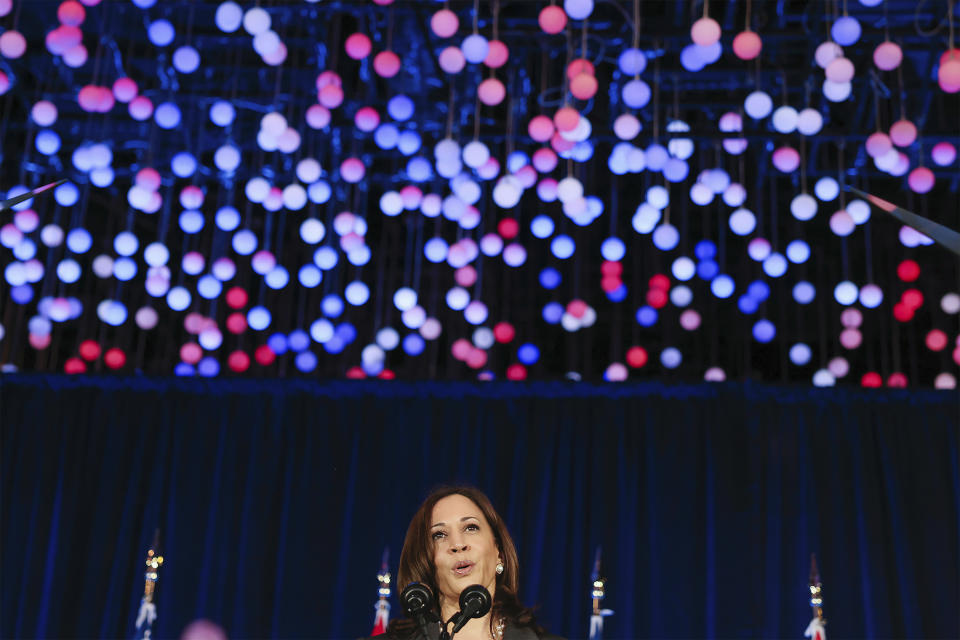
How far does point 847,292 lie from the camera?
4.50 metres

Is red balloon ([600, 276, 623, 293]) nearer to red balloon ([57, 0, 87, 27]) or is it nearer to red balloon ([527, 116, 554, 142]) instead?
red balloon ([527, 116, 554, 142])

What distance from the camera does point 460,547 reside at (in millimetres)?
2277

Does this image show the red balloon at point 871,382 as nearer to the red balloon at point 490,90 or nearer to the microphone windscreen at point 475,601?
the red balloon at point 490,90

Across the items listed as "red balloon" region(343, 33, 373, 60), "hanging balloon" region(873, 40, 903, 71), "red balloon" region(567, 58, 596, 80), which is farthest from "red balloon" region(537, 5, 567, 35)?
"hanging balloon" region(873, 40, 903, 71)

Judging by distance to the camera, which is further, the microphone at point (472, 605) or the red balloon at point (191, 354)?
the red balloon at point (191, 354)

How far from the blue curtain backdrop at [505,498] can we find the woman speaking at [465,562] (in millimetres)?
2610

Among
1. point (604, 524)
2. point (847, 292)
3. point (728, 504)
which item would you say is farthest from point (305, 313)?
point (847, 292)

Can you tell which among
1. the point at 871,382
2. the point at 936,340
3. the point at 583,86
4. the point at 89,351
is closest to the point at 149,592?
the point at 89,351

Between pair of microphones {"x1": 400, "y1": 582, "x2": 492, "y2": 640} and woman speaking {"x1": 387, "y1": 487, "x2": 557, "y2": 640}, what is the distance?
34 cm

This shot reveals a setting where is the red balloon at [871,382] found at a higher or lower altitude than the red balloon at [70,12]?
lower

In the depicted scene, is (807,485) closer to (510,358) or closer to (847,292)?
(847,292)

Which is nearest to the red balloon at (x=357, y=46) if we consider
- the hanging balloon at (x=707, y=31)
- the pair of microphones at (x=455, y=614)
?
the hanging balloon at (x=707, y=31)

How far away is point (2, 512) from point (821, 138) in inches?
171

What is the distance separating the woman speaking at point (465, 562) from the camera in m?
2.21
